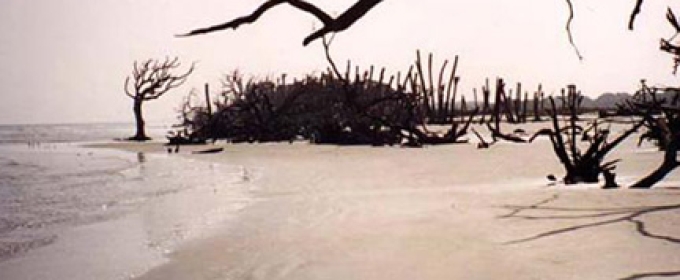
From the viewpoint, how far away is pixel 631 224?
19.8 feet

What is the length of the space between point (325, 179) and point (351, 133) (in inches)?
550

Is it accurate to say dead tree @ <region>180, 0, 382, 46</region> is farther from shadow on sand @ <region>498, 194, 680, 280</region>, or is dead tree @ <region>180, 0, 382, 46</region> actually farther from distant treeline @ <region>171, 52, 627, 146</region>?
distant treeline @ <region>171, 52, 627, 146</region>

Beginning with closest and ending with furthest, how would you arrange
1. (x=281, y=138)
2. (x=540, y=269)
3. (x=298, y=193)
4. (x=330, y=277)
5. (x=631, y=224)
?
1. (x=540, y=269)
2. (x=330, y=277)
3. (x=631, y=224)
4. (x=298, y=193)
5. (x=281, y=138)

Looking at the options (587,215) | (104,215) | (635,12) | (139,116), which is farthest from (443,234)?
(139,116)

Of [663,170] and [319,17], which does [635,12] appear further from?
[663,170]

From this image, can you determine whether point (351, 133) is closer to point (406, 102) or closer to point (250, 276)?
point (406, 102)

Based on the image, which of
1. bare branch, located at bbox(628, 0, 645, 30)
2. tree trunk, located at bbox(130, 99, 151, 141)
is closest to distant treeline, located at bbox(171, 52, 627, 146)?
tree trunk, located at bbox(130, 99, 151, 141)

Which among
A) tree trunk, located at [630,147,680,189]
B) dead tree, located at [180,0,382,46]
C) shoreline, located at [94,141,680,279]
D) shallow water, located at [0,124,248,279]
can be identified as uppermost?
dead tree, located at [180,0,382,46]

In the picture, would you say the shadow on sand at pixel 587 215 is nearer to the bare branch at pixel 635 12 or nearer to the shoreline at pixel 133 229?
the bare branch at pixel 635 12

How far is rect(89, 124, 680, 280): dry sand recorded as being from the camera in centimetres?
496

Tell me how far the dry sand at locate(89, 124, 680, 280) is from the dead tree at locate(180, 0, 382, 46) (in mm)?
2506

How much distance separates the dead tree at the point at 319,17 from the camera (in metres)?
2.52

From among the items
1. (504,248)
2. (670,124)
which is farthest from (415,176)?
(504,248)

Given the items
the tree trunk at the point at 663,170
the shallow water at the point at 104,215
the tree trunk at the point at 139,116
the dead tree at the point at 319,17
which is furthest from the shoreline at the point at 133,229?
the tree trunk at the point at 139,116
